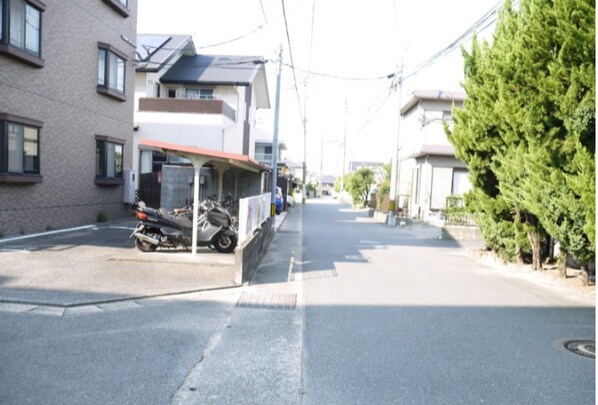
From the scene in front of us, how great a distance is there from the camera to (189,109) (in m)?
20.7

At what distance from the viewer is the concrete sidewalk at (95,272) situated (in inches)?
249

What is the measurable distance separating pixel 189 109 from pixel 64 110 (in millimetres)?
8252

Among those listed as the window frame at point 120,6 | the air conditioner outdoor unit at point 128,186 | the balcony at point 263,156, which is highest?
the window frame at point 120,6

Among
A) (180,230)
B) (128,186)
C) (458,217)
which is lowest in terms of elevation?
(180,230)

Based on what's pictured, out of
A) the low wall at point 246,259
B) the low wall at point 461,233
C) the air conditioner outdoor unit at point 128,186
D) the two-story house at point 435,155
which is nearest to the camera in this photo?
the low wall at point 246,259

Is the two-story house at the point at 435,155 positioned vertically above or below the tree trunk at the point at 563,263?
above

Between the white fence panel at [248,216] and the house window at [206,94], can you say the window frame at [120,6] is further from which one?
the white fence panel at [248,216]

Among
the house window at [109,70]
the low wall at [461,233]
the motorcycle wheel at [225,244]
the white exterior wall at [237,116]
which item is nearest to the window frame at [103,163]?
the house window at [109,70]

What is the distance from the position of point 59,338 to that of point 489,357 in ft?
14.4

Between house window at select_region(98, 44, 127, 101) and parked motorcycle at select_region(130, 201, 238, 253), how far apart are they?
22.5 ft

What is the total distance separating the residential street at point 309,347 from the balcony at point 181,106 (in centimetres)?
1405

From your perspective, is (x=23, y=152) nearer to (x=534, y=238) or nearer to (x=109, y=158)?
(x=109, y=158)

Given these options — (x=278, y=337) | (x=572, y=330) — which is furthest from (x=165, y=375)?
(x=572, y=330)

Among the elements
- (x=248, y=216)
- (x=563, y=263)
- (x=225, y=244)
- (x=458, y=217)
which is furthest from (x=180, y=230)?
(x=458, y=217)
